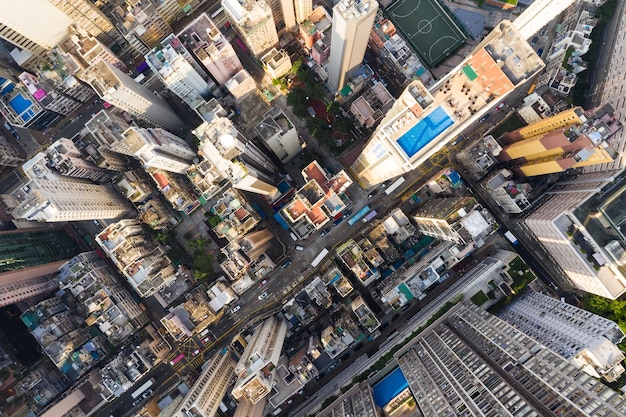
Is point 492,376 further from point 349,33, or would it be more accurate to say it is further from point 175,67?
point 175,67

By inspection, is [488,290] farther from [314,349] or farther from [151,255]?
[151,255]

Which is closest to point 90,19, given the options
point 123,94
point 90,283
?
point 123,94

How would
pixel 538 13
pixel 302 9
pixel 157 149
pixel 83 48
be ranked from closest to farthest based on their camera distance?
pixel 538 13
pixel 157 149
pixel 302 9
pixel 83 48

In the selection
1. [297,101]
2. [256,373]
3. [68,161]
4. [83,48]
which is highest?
[83,48]

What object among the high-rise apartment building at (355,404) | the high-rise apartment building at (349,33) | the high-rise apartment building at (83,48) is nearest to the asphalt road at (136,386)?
the high-rise apartment building at (355,404)

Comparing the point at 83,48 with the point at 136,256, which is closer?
the point at 136,256

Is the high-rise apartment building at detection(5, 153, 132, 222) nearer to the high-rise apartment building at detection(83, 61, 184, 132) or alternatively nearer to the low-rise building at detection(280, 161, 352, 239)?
the high-rise apartment building at detection(83, 61, 184, 132)

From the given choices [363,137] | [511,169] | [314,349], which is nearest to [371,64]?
[363,137]
